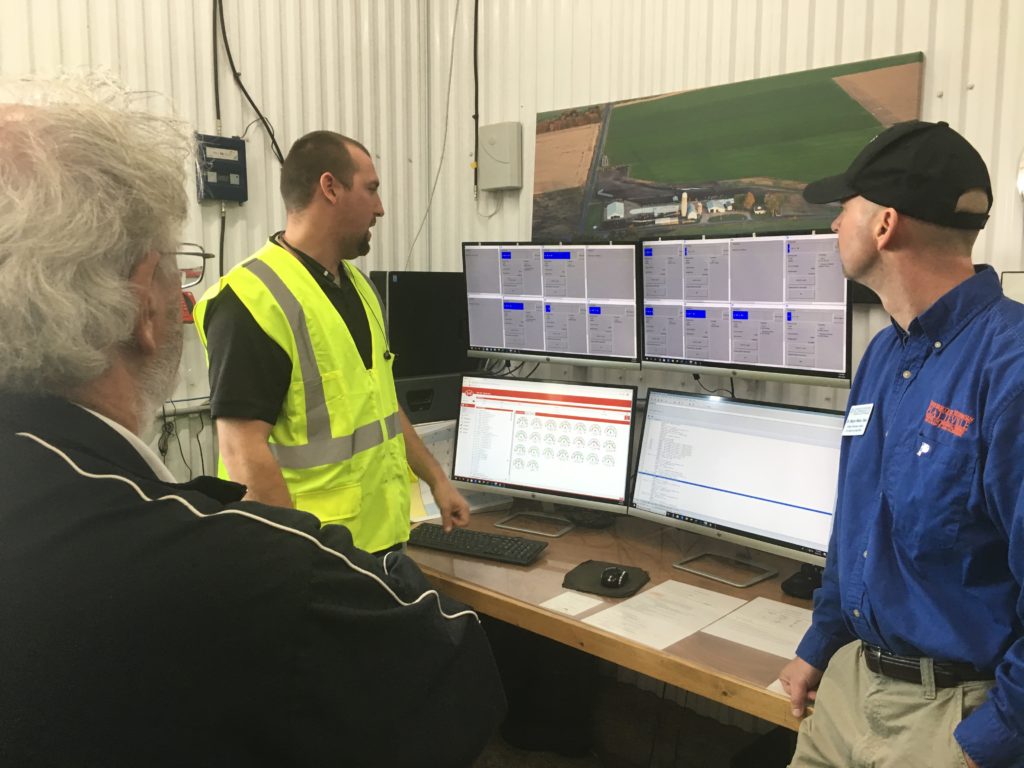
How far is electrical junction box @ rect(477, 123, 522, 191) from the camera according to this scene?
3.13 meters

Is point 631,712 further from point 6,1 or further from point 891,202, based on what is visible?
point 6,1

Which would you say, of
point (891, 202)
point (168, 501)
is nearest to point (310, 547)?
point (168, 501)

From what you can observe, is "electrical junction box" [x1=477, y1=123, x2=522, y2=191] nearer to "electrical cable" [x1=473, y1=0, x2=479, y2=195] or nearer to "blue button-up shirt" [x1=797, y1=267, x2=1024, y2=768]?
"electrical cable" [x1=473, y1=0, x2=479, y2=195]

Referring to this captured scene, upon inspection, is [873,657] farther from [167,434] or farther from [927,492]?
[167,434]

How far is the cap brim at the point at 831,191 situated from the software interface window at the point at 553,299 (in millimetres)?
904

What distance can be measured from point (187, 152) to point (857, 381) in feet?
4.02

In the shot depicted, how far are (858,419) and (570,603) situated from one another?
86cm

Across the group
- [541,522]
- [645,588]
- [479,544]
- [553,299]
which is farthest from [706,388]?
[479,544]

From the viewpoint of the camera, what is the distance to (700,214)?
257 centimetres

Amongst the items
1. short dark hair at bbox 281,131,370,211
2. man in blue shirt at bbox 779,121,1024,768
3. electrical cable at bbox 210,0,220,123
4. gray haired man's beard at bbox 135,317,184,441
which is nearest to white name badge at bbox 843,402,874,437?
man in blue shirt at bbox 779,121,1024,768

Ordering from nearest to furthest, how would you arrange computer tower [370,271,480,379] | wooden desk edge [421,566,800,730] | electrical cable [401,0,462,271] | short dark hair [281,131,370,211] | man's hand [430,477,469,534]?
1. wooden desk edge [421,566,800,730]
2. short dark hair [281,131,370,211]
3. man's hand [430,477,469,534]
4. computer tower [370,271,480,379]
5. electrical cable [401,0,462,271]

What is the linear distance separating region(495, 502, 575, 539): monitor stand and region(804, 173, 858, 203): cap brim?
4.39ft

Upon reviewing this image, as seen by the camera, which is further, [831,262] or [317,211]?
[317,211]

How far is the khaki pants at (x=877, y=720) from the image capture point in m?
1.21
